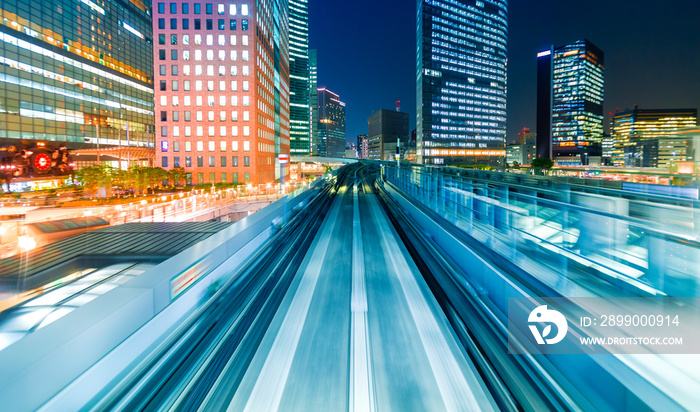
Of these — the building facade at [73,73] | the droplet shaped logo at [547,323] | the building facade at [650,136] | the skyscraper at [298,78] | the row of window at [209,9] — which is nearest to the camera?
the droplet shaped logo at [547,323]

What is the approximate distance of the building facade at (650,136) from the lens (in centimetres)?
1203

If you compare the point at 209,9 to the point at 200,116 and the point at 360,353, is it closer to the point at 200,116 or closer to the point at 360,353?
the point at 200,116

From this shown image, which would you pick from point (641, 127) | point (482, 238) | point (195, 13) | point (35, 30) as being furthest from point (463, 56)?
point (482, 238)

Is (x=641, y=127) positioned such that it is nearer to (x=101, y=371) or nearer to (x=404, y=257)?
(x=404, y=257)

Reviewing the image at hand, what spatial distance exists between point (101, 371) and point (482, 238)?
671 cm

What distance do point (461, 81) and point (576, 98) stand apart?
280 feet

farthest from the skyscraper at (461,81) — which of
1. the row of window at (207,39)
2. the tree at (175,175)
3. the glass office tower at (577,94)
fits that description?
the tree at (175,175)

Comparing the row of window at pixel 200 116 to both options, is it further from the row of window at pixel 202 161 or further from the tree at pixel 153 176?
the tree at pixel 153 176

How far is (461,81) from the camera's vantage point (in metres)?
149

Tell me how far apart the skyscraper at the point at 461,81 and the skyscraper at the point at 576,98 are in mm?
52277

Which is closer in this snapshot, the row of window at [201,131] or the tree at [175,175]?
the tree at [175,175]

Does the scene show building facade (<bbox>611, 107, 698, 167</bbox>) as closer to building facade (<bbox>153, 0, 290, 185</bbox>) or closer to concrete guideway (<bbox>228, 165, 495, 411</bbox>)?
concrete guideway (<bbox>228, 165, 495, 411</bbox>)

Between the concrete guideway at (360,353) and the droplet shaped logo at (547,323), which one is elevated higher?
the droplet shaped logo at (547,323)

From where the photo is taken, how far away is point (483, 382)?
324 cm
